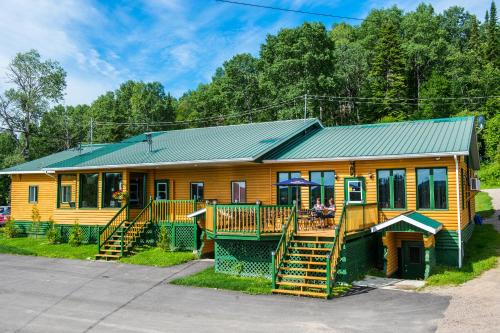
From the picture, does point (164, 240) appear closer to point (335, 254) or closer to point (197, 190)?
point (197, 190)

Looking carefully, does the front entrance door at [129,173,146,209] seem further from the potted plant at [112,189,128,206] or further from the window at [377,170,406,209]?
the window at [377,170,406,209]

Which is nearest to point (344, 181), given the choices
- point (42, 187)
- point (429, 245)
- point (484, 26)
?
point (429, 245)

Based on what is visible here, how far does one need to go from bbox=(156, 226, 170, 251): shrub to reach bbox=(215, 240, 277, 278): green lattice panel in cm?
437

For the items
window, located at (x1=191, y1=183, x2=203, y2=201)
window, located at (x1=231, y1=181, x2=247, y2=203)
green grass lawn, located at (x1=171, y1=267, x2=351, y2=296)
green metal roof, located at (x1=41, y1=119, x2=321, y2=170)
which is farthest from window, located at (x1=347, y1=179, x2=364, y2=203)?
window, located at (x1=191, y1=183, x2=203, y2=201)

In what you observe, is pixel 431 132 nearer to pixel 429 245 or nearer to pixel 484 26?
pixel 429 245

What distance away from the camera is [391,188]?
61.3 feet

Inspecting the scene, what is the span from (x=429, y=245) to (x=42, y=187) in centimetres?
2273

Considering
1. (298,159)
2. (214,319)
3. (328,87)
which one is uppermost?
(328,87)

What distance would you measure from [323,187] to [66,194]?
14.9 meters

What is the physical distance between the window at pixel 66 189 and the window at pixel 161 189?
15.8ft

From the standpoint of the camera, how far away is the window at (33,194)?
2830 cm

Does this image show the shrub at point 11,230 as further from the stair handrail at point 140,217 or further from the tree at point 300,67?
the tree at point 300,67

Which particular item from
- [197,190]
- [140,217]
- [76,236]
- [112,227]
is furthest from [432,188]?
[76,236]

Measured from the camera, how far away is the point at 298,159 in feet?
65.2
